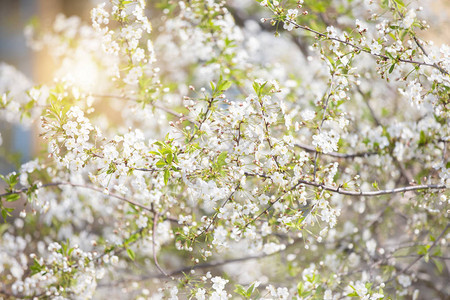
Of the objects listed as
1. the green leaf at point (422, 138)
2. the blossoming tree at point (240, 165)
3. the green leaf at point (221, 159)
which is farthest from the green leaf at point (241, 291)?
the green leaf at point (422, 138)

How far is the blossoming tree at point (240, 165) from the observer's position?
1878 mm

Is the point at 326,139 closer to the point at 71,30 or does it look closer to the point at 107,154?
the point at 107,154

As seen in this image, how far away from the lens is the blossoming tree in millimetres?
1878

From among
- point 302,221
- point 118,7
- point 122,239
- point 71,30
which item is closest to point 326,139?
point 302,221

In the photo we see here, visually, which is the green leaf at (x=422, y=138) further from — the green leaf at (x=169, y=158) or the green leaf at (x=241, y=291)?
the green leaf at (x=169, y=158)

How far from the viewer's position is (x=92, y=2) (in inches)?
241

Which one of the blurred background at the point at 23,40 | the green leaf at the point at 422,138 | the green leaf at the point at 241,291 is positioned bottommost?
the green leaf at the point at 241,291

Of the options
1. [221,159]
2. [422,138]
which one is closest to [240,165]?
[221,159]

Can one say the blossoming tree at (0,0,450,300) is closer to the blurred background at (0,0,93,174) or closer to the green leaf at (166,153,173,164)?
the green leaf at (166,153,173,164)

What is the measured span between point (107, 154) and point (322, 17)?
2304 millimetres

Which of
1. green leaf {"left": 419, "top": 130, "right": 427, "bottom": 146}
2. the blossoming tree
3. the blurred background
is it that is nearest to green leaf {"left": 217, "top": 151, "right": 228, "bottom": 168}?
the blossoming tree

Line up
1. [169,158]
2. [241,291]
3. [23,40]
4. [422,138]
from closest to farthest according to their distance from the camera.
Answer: [169,158]
[241,291]
[422,138]
[23,40]

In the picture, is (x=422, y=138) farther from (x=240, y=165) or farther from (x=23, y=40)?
(x=23, y=40)

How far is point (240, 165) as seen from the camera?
1.85 m
